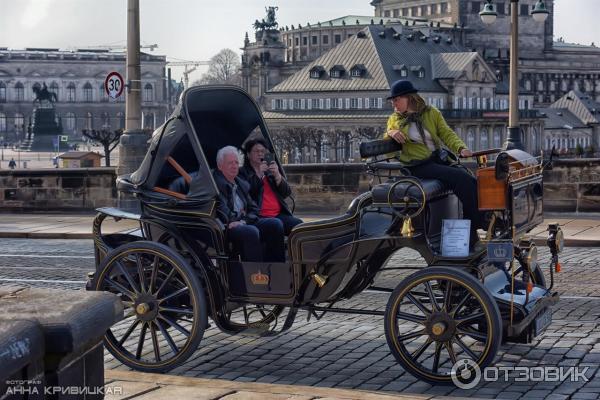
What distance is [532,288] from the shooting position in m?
7.56

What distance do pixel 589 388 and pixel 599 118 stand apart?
15413 cm

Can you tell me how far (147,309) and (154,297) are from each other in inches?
3.6

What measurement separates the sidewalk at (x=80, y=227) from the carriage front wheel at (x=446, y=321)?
27.8 ft

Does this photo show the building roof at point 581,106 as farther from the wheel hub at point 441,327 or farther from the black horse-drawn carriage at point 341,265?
the wheel hub at point 441,327

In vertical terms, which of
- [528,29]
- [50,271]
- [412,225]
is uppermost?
[528,29]

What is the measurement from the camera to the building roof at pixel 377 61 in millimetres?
122812

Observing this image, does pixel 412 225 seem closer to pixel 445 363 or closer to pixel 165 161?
pixel 445 363

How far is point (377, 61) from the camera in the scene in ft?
405

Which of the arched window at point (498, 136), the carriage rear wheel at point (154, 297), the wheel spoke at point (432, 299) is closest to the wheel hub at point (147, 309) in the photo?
the carriage rear wheel at point (154, 297)

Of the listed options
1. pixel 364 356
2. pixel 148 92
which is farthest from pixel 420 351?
pixel 148 92

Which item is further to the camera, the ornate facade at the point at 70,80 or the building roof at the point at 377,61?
the ornate facade at the point at 70,80

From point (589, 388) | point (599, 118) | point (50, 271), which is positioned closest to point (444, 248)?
point (589, 388)

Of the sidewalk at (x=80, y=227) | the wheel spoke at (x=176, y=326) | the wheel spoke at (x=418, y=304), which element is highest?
the wheel spoke at (x=418, y=304)

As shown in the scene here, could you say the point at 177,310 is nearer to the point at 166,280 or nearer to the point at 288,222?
the point at 166,280
